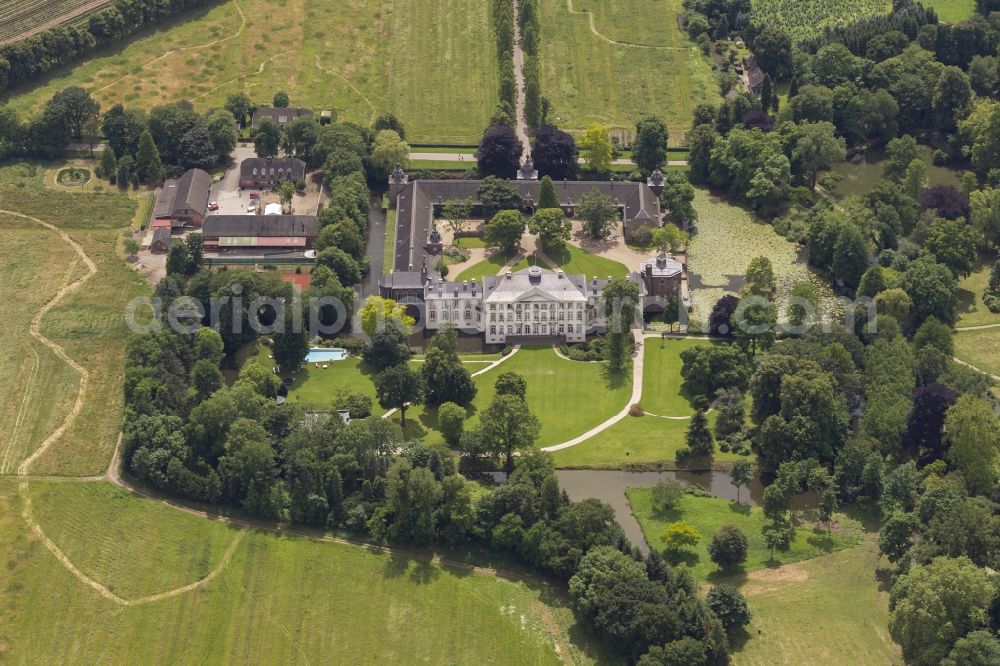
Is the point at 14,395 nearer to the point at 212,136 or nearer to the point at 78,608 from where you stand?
the point at 78,608

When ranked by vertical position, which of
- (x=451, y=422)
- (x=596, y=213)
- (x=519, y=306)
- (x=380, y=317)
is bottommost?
(x=451, y=422)

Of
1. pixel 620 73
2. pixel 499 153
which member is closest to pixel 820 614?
pixel 499 153

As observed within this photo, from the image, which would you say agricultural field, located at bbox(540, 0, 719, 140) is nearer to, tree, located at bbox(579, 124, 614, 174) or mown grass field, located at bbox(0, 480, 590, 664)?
tree, located at bbox(579, 124, 614, 174)

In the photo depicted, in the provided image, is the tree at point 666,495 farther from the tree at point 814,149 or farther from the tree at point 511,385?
the tree at point 814,149

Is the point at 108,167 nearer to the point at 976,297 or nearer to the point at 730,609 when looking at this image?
the point at 730,609

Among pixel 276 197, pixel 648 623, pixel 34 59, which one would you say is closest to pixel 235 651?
pixel 648 623

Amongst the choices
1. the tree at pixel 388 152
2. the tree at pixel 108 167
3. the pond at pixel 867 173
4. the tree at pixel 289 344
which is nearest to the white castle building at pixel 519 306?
the tree at pixel 289 344
